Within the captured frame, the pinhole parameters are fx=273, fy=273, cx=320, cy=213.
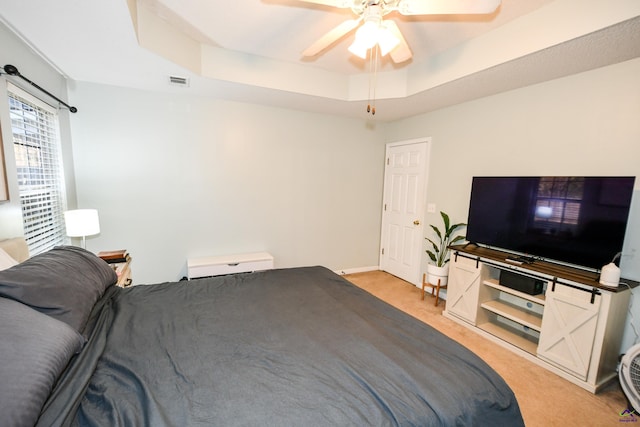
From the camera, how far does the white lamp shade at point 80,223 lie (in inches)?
85.4

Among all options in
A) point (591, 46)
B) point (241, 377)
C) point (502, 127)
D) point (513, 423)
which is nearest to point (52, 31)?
point (241, 377)

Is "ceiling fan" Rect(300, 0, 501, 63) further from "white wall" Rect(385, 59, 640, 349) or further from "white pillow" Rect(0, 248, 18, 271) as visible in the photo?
"white pillow" Rect(0, 248, 18, 271)

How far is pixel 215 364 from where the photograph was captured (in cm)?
114

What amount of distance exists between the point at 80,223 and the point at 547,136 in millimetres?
4067

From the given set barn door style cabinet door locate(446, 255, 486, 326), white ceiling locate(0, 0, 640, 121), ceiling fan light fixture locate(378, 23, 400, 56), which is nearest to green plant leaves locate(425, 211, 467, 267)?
barn door style cabinet door locate(446, 255, 486, 326)

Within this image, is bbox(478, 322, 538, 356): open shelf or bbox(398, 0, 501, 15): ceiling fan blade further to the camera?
bbox(478, 322, 538, 356): open shelf

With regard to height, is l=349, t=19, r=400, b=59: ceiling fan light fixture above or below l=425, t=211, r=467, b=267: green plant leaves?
above

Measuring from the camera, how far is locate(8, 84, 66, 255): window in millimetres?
1946

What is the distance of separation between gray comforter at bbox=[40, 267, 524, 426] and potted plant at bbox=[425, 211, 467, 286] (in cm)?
181

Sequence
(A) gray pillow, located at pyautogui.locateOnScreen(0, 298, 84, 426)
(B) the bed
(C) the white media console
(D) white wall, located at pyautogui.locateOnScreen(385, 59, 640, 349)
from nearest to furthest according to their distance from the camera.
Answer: (A) gray pillow, located at pyautogui.locateOnScreen(0, 298, 84, 426), (B) the bed, (C) the white media console, (D) white wall, located at pyautogui.locateOnScreen(385, 59, 640, 349)

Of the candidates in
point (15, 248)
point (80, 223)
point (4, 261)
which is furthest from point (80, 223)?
point (4, 261)

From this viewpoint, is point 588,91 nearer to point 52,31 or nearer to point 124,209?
point 52,31

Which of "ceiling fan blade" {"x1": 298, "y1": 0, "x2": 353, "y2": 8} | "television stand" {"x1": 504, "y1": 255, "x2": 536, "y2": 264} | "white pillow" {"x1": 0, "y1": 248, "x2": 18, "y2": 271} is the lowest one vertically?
"television stand" {"x1": 504, "y1": 255, "x2": 536, "y2": 264}

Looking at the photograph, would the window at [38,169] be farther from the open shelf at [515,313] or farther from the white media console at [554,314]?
the open shelf at [515,313]
